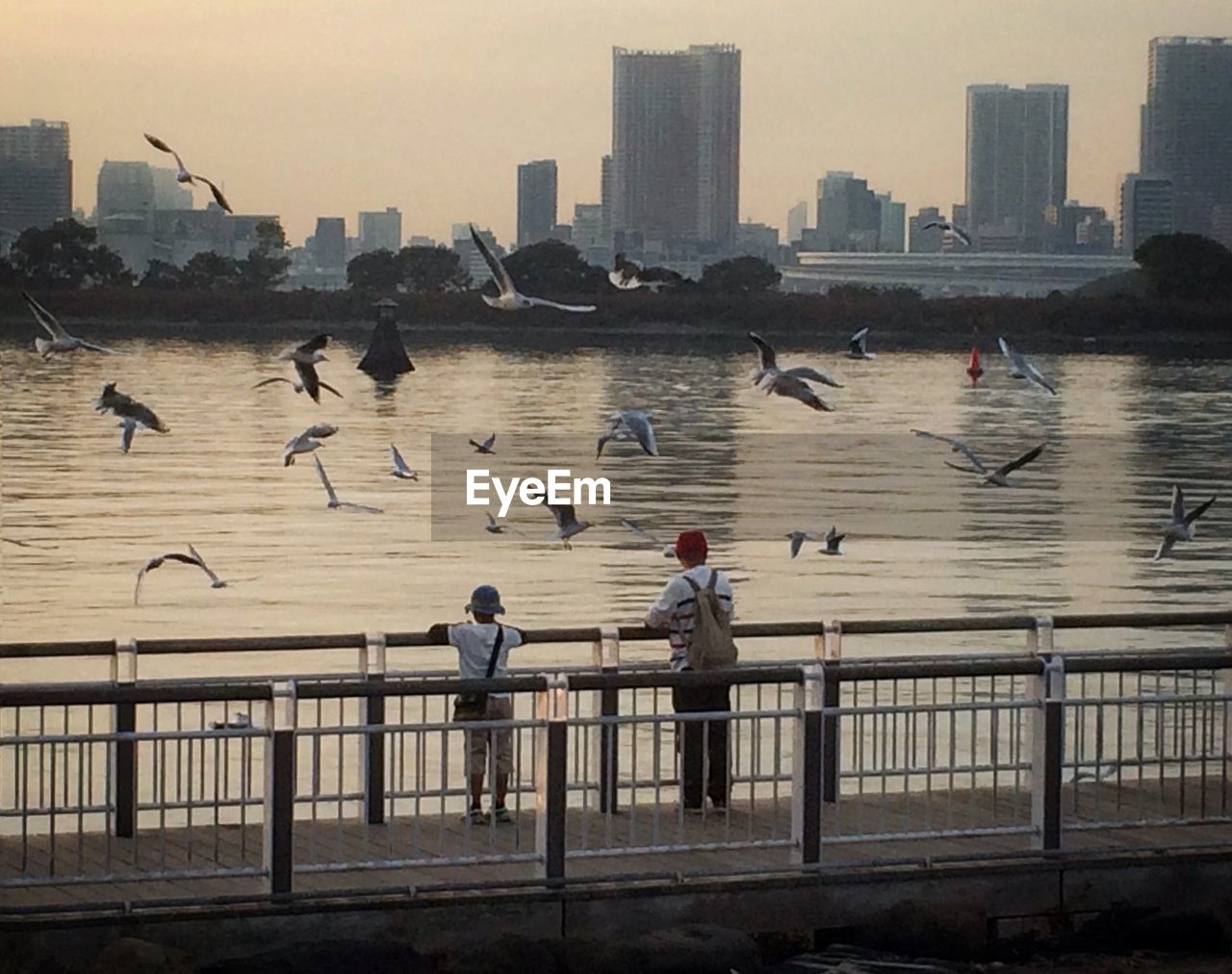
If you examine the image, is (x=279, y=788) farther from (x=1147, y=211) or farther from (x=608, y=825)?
(x=1147, y=211)

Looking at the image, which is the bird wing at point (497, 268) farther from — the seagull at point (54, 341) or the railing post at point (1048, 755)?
the railing post at point (1048, 755)

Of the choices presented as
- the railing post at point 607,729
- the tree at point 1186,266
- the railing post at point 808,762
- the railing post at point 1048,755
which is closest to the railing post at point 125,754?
the railing post at point 607,729

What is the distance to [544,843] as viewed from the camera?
29.3 feet

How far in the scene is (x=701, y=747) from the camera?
968 centimetres

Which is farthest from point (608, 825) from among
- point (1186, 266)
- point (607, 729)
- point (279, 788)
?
point (1186, 266)

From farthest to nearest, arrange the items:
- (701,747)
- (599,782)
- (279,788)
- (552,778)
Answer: (599,782) < (701,747) < (552,778) < (279,788)

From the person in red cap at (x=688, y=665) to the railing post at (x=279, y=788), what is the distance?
64.8 inches

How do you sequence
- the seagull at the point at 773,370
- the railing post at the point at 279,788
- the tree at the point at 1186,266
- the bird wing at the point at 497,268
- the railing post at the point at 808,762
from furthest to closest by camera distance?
the tree at the point at 1186,266, the seagull at the point at 773,370, the bird wing at the point at 497,268, the railing post at the point at 808,762, the railing post at the point at 279,788

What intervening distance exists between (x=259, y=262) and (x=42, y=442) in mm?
10728

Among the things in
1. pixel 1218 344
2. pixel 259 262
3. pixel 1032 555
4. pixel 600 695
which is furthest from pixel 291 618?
pixel 1218 344

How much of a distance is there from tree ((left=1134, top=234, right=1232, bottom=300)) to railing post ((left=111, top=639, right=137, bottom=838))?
54.8 metres

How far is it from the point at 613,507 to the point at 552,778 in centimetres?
4435

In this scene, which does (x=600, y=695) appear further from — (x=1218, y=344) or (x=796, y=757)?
(x=1218, y=344)

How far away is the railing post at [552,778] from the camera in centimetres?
891
